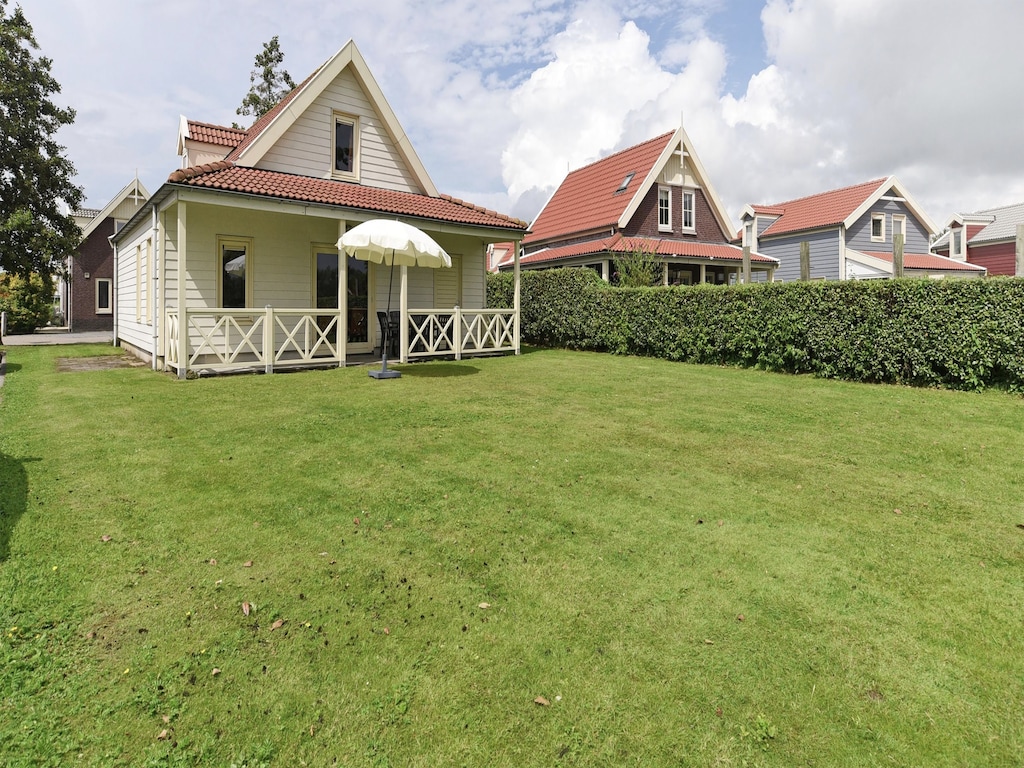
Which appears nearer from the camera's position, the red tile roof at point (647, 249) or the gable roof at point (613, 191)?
the red tile roof at point (647, 249)

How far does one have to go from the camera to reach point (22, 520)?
3.84 meters

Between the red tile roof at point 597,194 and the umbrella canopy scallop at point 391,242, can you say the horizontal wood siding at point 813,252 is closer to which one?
the red tile roof at point 597,194

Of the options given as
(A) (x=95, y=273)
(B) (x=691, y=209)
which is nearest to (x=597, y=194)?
(B) (x=691, y=209)

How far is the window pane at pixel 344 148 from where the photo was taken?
15.1m

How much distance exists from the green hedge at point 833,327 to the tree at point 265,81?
27960 mm

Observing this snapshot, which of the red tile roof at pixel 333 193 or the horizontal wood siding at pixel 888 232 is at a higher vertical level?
the horizontal wood siding at pixel 888 232

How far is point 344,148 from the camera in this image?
1521cm

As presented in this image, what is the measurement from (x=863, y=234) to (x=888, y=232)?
5.85 ft

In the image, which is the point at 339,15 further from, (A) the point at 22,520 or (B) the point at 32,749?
(B) the point at 32,749

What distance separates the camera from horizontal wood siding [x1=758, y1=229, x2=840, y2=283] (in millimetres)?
29641

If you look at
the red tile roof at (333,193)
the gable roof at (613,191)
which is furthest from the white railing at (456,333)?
the gable roof at (613,191)

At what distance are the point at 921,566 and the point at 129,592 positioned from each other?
15.2ft

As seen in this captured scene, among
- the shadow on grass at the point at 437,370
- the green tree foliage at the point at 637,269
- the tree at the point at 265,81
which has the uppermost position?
the tree at the point at 265,81

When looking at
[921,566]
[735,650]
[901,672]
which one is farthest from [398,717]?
[921,566]
